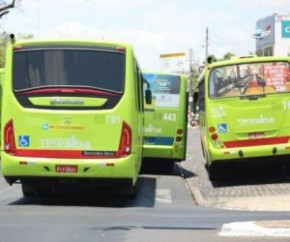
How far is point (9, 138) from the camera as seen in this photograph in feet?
40.6

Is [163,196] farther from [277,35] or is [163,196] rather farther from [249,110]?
[277,35]

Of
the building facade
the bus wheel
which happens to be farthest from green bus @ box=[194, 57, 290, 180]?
the building facade

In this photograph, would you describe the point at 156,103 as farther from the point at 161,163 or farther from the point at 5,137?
the point at 5,137

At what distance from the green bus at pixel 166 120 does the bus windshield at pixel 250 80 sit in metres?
3.27

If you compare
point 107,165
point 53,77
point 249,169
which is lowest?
point 249,169

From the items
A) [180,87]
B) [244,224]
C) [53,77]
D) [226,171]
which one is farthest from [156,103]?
[244,224]

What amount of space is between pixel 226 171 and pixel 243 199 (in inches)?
156

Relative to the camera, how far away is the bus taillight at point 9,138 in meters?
12.4

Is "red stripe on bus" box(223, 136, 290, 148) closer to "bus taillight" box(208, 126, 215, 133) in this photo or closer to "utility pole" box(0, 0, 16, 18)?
"bus taillight" box(208, 126, 215, 133)

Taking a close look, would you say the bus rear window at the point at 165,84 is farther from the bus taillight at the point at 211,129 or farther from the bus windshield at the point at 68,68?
the bus windshield at the point at 68,68

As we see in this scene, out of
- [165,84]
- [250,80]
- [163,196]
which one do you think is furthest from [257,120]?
[165,84]

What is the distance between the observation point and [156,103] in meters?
20.2

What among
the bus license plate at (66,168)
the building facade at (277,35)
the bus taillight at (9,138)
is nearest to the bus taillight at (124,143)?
the bus license plate at (66,168)

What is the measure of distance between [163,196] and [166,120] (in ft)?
17.2
